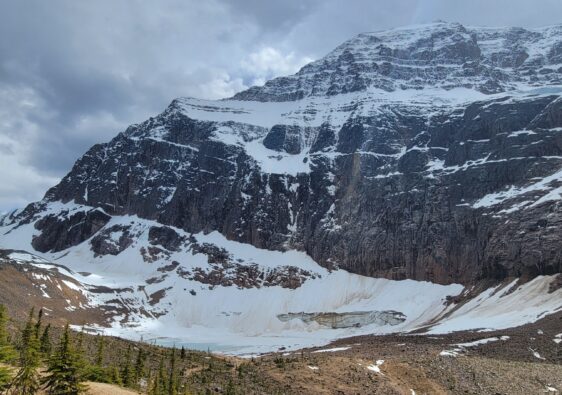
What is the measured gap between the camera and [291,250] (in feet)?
628

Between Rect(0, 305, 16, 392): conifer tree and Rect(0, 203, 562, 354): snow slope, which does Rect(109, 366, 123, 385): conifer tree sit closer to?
Rect(0, 305, 16, 392): conifer tree

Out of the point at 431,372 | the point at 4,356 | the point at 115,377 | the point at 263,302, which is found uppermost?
the point at 263,302

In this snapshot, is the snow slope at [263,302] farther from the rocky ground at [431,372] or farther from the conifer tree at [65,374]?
the conifer tree at [65,374]

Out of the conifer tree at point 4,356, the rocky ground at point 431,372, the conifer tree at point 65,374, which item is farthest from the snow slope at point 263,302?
the conifer tree at point 65,374

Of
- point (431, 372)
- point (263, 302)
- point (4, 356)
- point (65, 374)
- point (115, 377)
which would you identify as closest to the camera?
point (65, 374)

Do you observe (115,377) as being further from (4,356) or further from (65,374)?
(65,374)

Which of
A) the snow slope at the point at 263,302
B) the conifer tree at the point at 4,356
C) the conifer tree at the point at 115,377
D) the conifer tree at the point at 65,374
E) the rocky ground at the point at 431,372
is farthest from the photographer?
the snow slope at the point at 263,302

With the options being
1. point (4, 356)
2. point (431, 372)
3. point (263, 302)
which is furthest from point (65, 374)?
point (263, 302)

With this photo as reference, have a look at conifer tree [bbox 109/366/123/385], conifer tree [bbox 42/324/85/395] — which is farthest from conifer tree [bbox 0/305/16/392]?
conifer tree [bbox 109/366/123/385]

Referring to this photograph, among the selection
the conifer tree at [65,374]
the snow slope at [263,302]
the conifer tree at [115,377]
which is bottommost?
the conifer tree at [115,377]

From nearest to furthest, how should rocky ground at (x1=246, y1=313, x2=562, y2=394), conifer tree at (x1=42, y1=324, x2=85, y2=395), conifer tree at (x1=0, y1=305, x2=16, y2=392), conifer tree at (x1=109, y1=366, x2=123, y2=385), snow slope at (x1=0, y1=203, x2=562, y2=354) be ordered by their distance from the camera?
conifer tree at (x1=0, y1=305, x2=16, y2=392) < conifer tree at (x1=42, y1=324, x2=85, y2=395) < conifer tree at (x1=109, y1=366, x2=123, y2=385) < rocky ground at (x1=246, y1=313, x2=562, y2=394) < snow slope at (x1=0, y1=203, x2=562, y2=354)

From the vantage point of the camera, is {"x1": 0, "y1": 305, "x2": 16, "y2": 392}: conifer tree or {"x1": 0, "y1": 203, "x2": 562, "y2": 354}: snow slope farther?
{"x1": 0, "y1": 203, "x2": 562, "y2": 354}: snow slope

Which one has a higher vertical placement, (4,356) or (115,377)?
(4,356)

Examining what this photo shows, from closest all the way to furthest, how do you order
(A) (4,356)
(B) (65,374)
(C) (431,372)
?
(B) (65,374) → (A) (4,356) → (C) (431,372)
